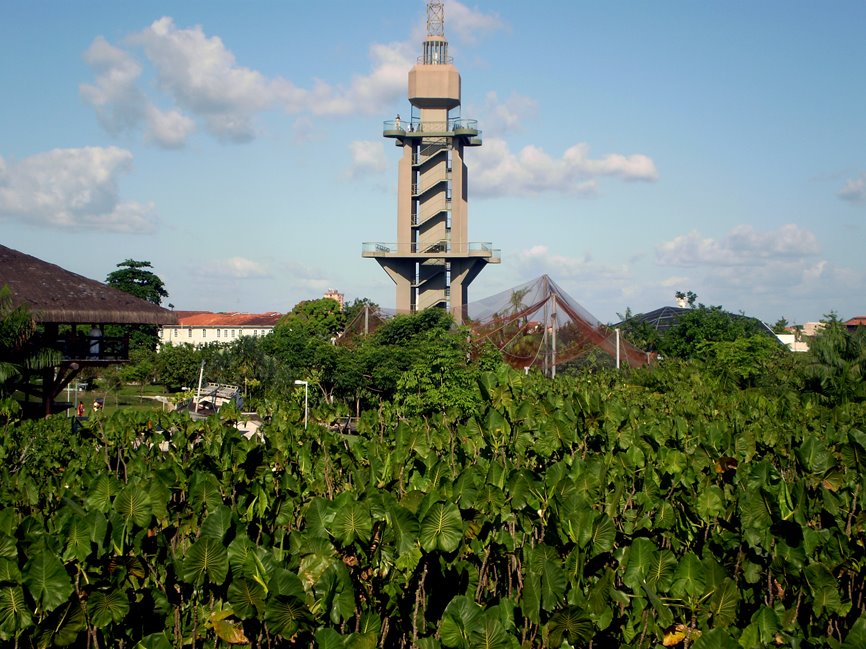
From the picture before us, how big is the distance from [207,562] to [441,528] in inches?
→ 68.7

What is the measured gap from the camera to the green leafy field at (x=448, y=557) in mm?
6367

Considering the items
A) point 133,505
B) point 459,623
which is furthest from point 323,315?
point 459,623

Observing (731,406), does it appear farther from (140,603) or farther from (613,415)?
(140,603)

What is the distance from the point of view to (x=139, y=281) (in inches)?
3152

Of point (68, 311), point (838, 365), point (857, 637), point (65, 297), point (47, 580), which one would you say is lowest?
point (857, 637)

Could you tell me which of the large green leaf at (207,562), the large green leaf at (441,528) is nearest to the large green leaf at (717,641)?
the large green leaf at (441,528)

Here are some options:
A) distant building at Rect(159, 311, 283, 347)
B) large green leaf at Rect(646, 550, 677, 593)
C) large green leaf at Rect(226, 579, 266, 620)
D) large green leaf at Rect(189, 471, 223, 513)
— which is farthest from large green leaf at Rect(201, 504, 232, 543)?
distant building at Rect(159, 311, 283, 347)

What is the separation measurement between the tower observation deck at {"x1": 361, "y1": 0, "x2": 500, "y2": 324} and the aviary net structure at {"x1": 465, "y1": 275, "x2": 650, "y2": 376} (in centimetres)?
1583

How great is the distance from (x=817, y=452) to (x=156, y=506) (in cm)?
738

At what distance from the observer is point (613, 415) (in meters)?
14.0

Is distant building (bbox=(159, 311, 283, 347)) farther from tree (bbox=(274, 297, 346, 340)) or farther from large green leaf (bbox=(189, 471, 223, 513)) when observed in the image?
large green leaf (bbox=(189, 471, 223, 513))

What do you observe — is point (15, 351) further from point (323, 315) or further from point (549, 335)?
point (323, 315)

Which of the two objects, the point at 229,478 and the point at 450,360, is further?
the point at 450,360

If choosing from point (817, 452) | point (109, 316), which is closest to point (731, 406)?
point (817, 452)
